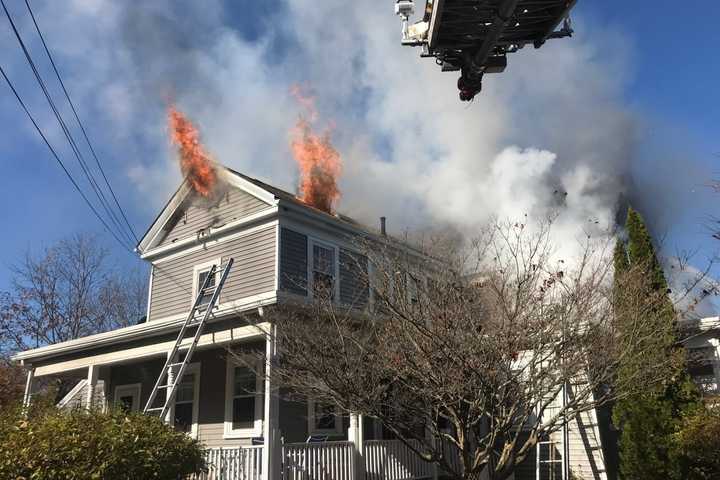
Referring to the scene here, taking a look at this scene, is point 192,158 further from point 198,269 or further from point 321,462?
point 321,462

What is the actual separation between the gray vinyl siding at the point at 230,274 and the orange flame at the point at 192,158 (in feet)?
6.12

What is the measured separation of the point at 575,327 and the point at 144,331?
9210 mm

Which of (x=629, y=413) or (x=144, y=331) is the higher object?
(x=144, y=331)

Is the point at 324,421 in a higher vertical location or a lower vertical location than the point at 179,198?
lower

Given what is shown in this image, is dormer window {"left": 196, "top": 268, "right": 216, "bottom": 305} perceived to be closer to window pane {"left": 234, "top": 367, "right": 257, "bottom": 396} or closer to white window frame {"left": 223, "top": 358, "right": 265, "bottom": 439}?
white window frame {"left": 223, "top": 358, "right": 265, "bottom": 439}

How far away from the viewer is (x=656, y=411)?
10477 mm

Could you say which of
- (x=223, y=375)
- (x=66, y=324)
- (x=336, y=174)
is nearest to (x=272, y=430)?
(x=223, y=375)

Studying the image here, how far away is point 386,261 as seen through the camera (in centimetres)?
966

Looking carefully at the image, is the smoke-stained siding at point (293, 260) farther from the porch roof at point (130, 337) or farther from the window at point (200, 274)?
the window at point (200, 274)

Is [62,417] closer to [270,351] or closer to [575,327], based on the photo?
[270,351]

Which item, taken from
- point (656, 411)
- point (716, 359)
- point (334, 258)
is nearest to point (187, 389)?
point (334, 258)

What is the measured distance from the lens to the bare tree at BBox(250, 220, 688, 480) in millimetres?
8125

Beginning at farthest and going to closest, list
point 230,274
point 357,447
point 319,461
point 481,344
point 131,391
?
point 131,391 < point 230,274 < point 357,447 < point 319,461 < point 481,344

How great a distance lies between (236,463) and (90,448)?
355 cm
